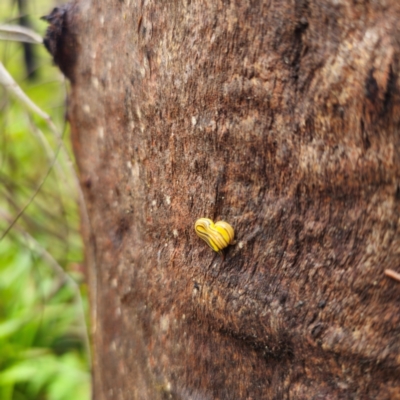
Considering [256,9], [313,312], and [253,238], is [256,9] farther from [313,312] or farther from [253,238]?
[313,312]

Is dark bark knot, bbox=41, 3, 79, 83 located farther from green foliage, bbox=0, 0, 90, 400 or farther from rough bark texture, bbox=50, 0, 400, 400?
green foliage, bbox=0, 0, 90, 400

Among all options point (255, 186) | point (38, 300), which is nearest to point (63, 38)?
point (255, 186)

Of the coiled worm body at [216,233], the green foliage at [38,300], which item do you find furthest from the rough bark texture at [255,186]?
the green foliage at [38,300]

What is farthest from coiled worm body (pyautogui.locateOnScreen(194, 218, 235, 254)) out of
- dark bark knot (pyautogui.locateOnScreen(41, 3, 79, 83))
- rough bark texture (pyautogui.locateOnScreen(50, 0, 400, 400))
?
dark bark knot (pyautogui.locateOnScreen(41, 3, 79, 83))

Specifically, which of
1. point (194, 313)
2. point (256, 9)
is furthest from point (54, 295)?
point (256, 9)

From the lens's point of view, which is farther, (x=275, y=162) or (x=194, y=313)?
(x=194, y=313)

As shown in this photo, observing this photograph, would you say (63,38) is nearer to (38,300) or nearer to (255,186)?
(255,186)
